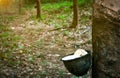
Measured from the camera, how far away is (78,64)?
14.8ft

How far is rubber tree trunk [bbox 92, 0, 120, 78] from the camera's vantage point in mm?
3857

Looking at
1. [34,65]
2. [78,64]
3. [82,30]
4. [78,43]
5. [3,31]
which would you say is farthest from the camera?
[3,31]

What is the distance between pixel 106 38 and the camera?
160 inches

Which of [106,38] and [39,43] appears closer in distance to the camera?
[106,38]

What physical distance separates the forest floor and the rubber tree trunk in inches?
137

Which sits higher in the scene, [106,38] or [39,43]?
[106,38]

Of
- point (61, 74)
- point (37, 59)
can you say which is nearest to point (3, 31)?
point (37, 59)

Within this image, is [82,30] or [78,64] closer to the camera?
[78,64]

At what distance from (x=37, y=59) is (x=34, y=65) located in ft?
2.15

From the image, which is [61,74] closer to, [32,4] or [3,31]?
[3,31]

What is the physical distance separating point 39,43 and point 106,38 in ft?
25.4

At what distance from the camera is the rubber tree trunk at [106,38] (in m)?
3.86

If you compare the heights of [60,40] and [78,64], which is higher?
[78,64]

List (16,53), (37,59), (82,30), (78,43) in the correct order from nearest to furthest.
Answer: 1. (37,59)
2. (16,53)
3. (78,43)
4. (82,30)
